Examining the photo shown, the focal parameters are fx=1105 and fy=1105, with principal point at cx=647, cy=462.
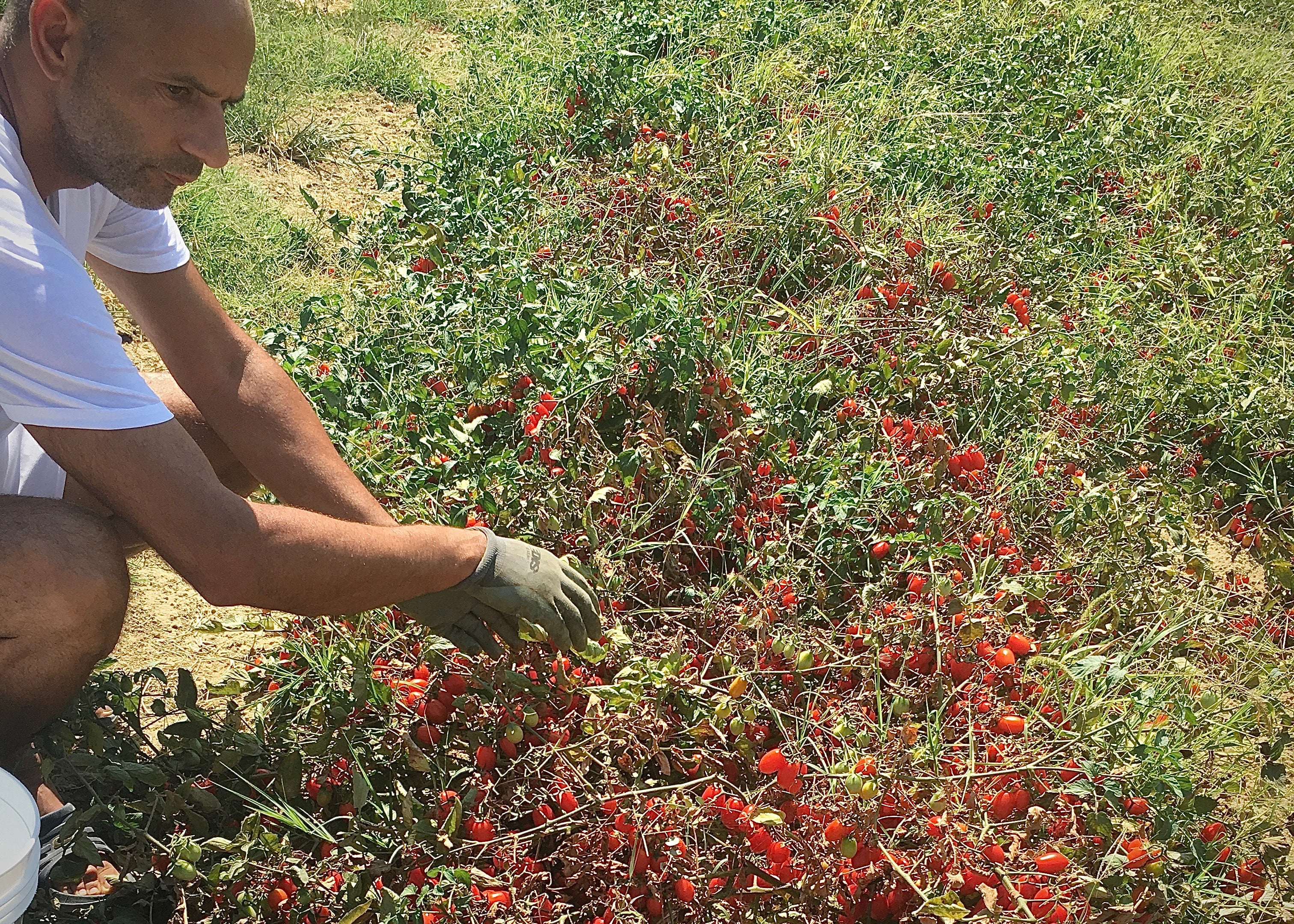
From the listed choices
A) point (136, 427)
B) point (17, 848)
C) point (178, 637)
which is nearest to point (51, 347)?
point (136, 427)

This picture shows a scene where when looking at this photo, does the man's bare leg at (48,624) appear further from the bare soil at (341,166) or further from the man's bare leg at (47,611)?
the bare soil at (341,166)

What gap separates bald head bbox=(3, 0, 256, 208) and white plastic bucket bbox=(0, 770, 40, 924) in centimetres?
97

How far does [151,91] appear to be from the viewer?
1749 millimetres

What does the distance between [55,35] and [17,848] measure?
3.87 feet

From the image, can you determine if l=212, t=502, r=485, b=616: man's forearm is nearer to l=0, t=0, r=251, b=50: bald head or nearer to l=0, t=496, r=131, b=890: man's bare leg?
l=0, t=496, r=131, b=890: man's bare leg

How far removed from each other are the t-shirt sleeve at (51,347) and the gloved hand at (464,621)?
624 mm

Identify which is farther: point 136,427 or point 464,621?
point 464,621

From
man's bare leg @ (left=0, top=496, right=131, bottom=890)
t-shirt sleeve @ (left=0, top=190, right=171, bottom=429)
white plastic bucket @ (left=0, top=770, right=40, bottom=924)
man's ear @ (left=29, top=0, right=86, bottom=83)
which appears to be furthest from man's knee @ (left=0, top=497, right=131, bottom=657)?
man's ear @ (left=29, top=0, right=86, bottom=83)

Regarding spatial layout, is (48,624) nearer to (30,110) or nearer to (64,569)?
(64,569)

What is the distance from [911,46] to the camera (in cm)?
470

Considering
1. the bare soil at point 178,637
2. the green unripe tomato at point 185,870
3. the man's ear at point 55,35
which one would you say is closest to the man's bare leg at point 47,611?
the green unripe tomato at point 185,870

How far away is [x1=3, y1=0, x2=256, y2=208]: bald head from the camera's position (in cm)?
168

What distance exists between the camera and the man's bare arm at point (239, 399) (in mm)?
2148

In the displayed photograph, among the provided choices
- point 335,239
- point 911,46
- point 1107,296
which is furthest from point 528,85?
point 1107,296
